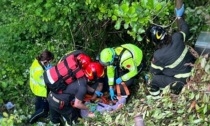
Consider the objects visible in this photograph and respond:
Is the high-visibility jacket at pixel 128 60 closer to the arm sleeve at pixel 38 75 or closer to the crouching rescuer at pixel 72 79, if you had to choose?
the crouching rescuer at pixel 72 79

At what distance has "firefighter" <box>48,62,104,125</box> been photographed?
6.48 meters

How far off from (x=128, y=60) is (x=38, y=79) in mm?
1643

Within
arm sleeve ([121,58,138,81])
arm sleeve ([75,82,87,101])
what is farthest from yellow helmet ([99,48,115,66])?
arm sleeve ([75,82,87,101])

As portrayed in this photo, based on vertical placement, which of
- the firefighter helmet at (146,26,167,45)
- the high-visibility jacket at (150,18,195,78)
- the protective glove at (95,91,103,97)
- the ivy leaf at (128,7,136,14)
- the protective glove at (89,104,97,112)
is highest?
the ivy leaf at (128,7,136,14)

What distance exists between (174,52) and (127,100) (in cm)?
165

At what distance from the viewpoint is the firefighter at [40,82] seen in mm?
6914

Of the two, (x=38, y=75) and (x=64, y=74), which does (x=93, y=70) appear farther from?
(x=38, y=75)

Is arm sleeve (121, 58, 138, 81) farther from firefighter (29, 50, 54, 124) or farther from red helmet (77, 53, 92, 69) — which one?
firefighter (29, 50, 54, 124)

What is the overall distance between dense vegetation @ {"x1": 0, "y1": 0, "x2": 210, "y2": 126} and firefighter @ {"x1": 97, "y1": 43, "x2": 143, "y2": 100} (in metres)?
0.25

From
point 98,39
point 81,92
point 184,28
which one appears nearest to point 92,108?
point 81,92

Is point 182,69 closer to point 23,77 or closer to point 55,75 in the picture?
point 55,75

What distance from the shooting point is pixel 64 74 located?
21.1ft

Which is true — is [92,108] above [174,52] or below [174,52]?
below

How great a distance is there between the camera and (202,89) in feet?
14.0
